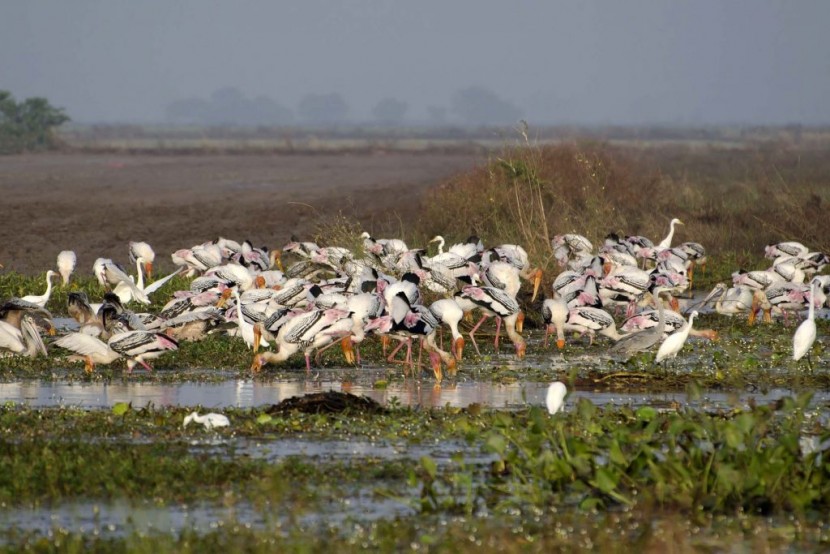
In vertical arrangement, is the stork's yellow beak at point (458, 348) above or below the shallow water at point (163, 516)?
below

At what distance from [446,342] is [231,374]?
10.7ft

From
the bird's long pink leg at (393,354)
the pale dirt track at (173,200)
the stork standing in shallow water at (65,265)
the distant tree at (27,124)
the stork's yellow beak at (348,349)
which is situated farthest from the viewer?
the distant tree at (27,124)

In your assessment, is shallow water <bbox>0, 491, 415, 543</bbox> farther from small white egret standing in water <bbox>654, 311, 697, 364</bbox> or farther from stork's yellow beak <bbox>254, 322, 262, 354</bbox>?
stork's yellow beak <bbox>254, 322, 262, 354</bbox>

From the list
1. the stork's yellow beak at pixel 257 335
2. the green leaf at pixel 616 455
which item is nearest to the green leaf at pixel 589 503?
the green leaf at pixel 616 455

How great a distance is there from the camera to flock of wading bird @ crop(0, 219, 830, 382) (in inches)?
549

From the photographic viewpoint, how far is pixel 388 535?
25.0ft

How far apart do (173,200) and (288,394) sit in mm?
28335

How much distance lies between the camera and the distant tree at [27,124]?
2790 inches

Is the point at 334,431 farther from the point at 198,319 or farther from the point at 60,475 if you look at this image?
the point at 198,319

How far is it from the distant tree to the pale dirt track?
22.7 feet

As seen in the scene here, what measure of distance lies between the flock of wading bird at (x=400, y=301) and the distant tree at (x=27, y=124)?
167 feet

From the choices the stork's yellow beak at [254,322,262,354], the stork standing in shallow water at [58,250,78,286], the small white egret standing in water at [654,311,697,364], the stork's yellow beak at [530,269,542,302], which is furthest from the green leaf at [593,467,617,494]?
the stork standing in shallow water at [58,250,78,286]

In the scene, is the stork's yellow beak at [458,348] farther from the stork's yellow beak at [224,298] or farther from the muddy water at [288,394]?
the stork's yellow beak at [224,298]

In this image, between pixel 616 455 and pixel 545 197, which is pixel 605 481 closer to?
pixel 616 455
